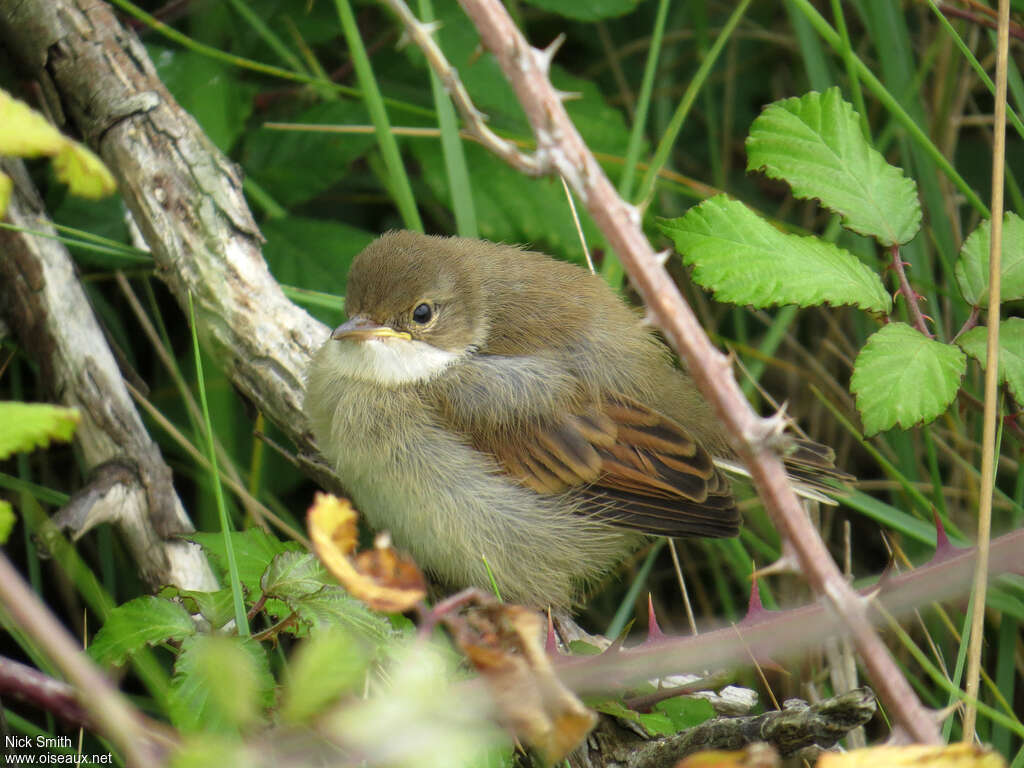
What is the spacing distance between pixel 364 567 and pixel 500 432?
1.70m

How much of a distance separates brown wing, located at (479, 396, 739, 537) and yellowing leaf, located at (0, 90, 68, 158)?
1.85 m

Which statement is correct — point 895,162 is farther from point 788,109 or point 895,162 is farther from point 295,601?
point 295,601

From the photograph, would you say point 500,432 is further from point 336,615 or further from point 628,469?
point 336,615

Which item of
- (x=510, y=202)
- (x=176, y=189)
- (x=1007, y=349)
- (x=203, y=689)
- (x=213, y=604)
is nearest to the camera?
(x=203, y=689)

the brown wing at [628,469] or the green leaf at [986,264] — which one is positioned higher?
the green leaf at [986,264]

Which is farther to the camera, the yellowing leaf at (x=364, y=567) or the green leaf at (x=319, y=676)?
the yellowing leaf at (x=364, y=567)

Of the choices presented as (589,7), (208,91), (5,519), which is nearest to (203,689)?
(5,519)

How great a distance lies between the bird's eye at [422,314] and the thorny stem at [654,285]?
157 centimetres

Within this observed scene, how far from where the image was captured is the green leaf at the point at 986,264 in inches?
104

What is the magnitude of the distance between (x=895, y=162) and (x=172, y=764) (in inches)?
164

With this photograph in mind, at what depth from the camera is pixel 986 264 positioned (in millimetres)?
2688

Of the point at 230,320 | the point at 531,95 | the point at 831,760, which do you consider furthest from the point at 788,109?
the point at 831,760

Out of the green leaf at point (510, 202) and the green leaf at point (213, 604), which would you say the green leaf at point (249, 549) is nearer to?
the green leaf at point (213, 604)

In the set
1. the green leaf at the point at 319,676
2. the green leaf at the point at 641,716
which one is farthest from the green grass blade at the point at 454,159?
the green leaf at the point at 319,676
